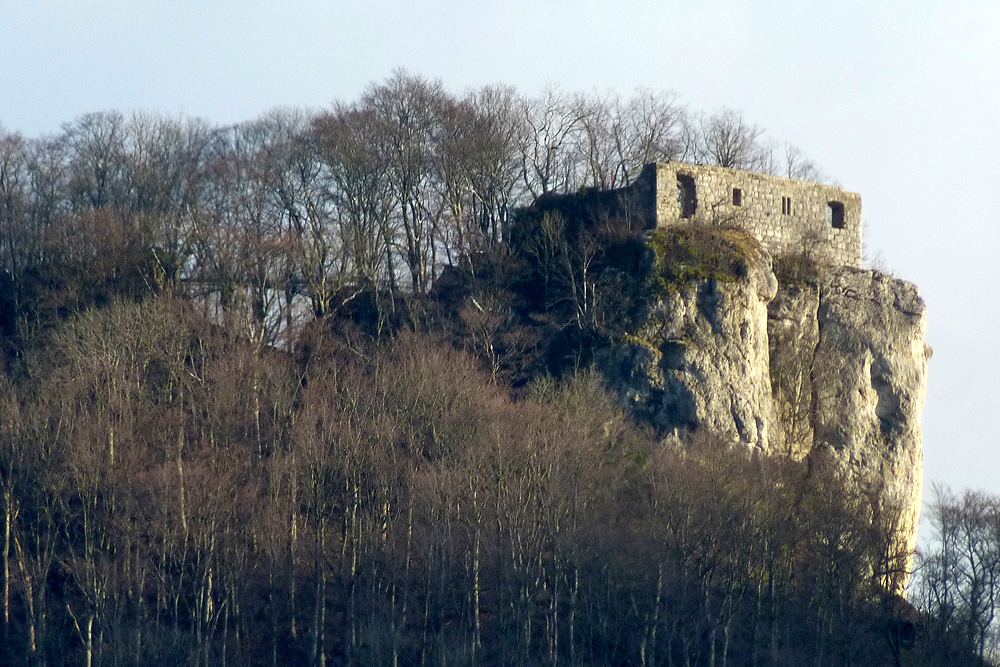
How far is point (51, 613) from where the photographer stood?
47594 mm

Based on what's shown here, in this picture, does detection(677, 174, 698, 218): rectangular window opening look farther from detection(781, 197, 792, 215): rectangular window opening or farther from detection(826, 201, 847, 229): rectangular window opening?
detection(826, 201, 847, 229): rectangular window opening

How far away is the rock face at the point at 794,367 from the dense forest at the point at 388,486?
3.82ft

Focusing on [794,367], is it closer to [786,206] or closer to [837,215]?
[786,206]

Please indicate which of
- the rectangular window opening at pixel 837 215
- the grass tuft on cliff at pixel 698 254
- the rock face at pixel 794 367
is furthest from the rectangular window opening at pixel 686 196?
the rectangular window opening at pixel 837 215

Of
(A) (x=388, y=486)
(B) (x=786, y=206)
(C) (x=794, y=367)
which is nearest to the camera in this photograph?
(A) (x=388, y=486)

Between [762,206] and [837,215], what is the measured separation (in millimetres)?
3782

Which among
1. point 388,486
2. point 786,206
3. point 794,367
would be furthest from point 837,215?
point 388,486

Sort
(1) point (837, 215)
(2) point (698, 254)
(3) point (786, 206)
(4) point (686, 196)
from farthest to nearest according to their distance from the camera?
(1) point (837, 215) < (3) point (786, 206) < (4) point (686, 196) < (2) point (698, 254)

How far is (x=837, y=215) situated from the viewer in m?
63.3

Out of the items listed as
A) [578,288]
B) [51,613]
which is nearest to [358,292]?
[578,288]

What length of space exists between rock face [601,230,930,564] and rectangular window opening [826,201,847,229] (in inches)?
82.8

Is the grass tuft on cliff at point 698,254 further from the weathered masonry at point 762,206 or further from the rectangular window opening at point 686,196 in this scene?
the rectangular window opening at point 686,196

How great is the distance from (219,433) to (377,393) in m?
4.80

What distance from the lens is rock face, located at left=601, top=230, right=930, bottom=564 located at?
55125mm
